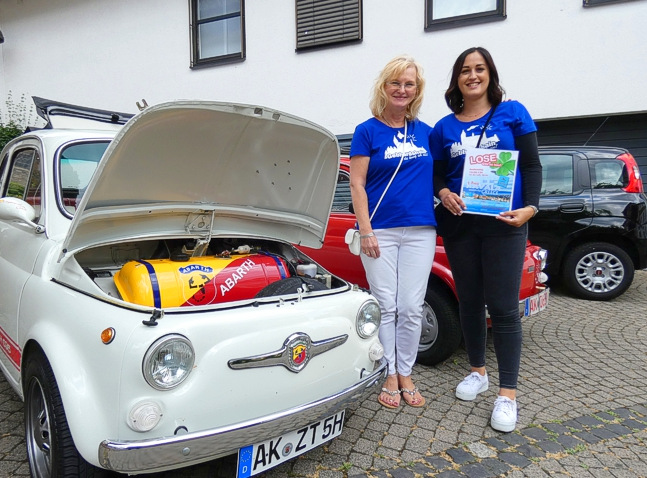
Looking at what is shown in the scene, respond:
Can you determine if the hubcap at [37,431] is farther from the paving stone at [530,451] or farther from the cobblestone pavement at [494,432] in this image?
the paving stone at [530,451]

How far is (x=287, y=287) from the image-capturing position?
2.29m

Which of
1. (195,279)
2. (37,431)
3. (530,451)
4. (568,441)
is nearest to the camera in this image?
(37,431)

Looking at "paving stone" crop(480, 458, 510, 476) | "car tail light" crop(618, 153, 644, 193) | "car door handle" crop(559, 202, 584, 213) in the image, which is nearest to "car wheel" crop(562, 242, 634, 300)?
"car door handle" crop(559, 202, 584, 213)

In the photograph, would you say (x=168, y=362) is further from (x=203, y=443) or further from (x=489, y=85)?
(x=489, y=85)

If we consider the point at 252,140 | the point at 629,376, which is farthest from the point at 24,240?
the point at 629,376

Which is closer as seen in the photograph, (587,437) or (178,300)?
(178,300)

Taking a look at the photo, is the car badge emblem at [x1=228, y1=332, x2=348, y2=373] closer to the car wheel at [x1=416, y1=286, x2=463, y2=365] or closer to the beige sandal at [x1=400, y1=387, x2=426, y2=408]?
the beige sandal at [x1=400, y1=387, x2=426, y2=408]

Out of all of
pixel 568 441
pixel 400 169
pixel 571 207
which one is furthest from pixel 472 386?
pixel 571 207

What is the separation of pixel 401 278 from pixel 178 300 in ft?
Answer: 4.32

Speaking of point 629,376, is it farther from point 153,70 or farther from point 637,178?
point 153,70

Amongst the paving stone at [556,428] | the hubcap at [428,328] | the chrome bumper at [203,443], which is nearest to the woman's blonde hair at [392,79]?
the hubcap at [428,328]

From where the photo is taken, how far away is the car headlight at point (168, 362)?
5.35 ft

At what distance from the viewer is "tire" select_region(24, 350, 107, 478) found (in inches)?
68.3

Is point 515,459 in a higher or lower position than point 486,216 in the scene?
lower
